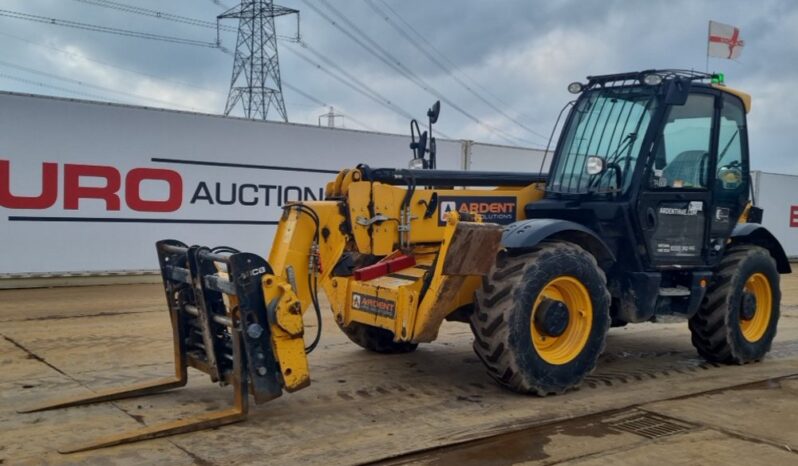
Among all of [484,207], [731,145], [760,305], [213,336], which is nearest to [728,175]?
[731,145]

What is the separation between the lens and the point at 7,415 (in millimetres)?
5062

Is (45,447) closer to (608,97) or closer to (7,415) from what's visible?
(7,415)

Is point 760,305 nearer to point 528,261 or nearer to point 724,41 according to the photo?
point 724,41

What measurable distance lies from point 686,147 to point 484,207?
72.5 inches

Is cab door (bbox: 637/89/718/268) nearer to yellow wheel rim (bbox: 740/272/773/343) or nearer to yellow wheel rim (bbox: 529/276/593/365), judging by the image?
yellow wheel rim (bbox: 740/272/773/343)

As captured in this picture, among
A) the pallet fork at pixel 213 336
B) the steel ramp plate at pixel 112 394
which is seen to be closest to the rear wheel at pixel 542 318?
the pallet fork at pixel 213 336

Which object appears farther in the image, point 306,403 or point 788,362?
point 788,362

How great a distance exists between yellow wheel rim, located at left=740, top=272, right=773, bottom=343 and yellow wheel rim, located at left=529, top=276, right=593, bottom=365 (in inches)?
94.7

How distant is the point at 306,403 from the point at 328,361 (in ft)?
4.70

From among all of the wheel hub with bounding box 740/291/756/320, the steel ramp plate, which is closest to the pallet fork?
the steel ramp plate

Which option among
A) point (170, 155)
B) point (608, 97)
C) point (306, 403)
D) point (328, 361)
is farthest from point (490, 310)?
point (170, 155)

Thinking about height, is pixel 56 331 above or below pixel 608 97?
below

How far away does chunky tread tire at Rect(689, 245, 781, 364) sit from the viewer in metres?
7.06

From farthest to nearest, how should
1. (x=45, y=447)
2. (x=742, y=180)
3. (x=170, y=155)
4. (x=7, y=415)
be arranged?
(x=170, y=155) < (x=742, y=180) < (x=7, y=415) < (x=45, y=447)
